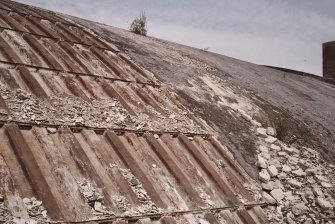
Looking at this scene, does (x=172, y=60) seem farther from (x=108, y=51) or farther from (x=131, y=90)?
(x=131, y=90)

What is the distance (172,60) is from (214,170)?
403cm

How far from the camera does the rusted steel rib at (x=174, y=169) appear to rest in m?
3.27

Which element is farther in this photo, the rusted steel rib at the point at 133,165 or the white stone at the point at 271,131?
the white stone at the point at 271,131

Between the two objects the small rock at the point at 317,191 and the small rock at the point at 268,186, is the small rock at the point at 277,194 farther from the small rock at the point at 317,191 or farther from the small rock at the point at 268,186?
the small rock at the point at 317,191

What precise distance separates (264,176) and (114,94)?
2.29 metres

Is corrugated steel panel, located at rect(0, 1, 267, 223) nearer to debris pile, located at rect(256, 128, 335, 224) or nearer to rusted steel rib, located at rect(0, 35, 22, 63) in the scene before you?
rusted steel rib, located at rect(0, 35, 22, 63)

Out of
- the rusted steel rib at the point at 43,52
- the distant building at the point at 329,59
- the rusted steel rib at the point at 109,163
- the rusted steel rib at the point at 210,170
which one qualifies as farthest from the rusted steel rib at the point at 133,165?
the distant building at the point at 329,59

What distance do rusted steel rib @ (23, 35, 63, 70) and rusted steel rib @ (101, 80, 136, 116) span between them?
0.64 meters

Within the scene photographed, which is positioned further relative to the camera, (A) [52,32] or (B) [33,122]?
(A) [52,32]

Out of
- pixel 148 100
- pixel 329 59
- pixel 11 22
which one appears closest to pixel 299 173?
pixel 148 100

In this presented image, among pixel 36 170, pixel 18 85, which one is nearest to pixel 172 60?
pixel 18 85

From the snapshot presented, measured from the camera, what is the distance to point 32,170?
2562 mm

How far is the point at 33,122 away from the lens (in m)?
3.06

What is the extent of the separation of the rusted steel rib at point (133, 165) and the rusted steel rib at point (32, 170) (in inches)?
35.2
